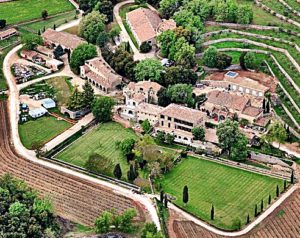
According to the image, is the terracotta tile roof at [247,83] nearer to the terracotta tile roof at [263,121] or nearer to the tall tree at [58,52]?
the terracotta tile roof at [263,121]

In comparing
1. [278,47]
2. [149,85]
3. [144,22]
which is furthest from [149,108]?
[144,22]

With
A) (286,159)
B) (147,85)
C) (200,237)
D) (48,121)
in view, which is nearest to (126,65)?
(147,85)

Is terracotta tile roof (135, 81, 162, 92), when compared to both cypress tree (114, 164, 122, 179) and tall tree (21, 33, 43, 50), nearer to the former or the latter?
cypress tree (114, 164, 122, 179)

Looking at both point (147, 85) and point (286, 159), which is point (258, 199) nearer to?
point (286, 159)

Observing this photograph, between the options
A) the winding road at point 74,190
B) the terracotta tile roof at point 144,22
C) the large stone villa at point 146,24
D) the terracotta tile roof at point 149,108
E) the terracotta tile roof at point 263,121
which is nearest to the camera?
the winding road at point 74,190

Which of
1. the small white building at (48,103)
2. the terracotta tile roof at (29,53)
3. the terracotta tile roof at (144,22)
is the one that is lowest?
the small white building at (48,103)

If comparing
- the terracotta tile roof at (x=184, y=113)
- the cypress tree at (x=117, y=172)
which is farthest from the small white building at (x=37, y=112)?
the cypress tree at (x=117, y=172)
